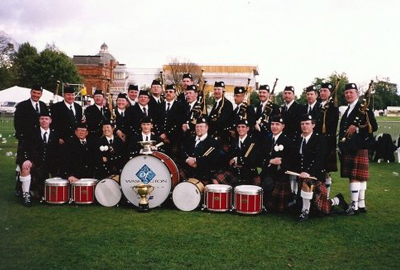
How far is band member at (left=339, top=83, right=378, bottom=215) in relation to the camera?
21.6 ft

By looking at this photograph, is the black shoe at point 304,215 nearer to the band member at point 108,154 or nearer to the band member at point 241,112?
the band member at point 241,112

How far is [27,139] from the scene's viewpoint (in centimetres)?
738

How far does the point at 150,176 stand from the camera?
6.74 m

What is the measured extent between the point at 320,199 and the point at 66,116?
490 cm

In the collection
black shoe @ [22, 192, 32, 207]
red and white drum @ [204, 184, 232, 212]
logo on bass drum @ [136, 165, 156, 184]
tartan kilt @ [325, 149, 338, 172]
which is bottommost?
black shoe @ [22, 192, 32, 207]

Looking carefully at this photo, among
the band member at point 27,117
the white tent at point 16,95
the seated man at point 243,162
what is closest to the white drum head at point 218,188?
the seated man at point 243,162

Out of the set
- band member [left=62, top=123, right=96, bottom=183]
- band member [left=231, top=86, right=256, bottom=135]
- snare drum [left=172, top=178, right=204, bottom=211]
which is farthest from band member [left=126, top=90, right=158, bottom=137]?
snare drum [left=172, top=178, right=204, bottom=211]

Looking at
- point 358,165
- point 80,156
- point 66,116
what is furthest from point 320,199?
point 66,116

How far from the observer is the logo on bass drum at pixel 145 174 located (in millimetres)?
6727

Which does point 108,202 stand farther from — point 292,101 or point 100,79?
point 100,79

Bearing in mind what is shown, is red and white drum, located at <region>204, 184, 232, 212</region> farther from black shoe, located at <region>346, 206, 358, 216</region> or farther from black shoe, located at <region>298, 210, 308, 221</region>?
black shoe, located at <region>346, 206, 358, 216</region>

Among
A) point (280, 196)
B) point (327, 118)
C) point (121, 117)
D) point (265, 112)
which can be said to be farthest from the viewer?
point (121, 117)

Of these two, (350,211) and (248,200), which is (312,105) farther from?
(248,200)

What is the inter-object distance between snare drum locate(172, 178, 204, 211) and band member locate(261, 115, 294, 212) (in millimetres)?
1070
